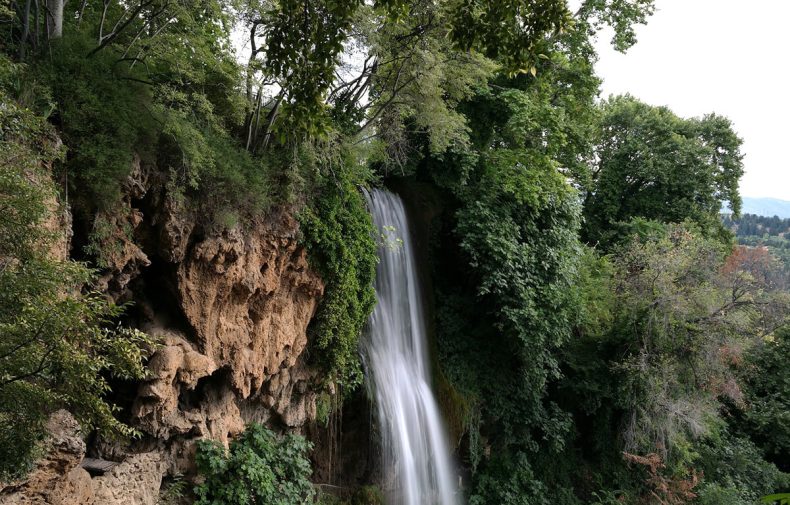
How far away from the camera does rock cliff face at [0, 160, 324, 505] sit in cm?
656

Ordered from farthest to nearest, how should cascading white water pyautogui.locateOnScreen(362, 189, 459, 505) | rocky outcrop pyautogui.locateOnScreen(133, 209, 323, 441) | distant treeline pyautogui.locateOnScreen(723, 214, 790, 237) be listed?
distant treeline pyautogui.locateOnScreen(723, 214, 790, 237), cascading white water pyautogui.locateOnScreen(362, 189, 459, 505), rocky outcrop pyautogui.locateOnScreen(133, 209, 323, 441)

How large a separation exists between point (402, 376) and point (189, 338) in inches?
195

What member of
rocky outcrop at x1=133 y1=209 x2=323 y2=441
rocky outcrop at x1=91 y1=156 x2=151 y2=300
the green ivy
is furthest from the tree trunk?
the green ivy

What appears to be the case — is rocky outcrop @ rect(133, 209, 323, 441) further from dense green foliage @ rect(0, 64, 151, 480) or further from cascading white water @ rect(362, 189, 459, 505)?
dense green foliage @ rect(0, 64, 151, 480)

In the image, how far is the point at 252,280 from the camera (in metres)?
8.37

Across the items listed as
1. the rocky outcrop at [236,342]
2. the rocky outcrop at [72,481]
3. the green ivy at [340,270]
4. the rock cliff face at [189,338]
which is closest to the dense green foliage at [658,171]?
the green ivy at [340,270]

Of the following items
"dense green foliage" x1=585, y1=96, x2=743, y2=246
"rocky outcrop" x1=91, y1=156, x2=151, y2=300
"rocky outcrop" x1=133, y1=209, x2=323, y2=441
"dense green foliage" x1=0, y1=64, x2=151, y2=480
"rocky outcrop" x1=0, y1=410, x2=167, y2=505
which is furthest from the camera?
"dense green foliage" x1=585, y1=96, x2=743, y2=246

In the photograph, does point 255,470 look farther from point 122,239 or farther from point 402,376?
point 402,376

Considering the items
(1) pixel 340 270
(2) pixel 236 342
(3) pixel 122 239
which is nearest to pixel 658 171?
(1) pixel 340 270

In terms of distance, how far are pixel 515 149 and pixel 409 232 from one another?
3296 millimetres

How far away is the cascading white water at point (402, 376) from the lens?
1069 cm

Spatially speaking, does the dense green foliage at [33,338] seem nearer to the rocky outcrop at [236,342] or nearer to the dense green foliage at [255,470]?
the rocky outcrop at [236,342]

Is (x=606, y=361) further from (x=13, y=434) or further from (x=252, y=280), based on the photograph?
(x=13, y=434)

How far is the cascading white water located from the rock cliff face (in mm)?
1818
